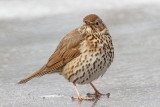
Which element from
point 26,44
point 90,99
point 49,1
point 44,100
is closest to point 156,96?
point 90,99

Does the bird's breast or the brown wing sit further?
the brown wing

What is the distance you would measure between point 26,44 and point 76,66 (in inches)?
149

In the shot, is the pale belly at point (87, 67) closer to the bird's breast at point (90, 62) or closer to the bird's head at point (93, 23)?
the bird's breast at point (90, 62)

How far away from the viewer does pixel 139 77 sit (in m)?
8.17

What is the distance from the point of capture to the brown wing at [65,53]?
7.43 meters

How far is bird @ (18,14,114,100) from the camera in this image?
7.16 meters

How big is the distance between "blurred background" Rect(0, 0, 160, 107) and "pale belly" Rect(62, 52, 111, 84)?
272 mm

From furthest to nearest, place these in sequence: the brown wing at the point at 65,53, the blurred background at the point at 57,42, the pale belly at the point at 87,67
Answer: the brown wing at the point at 65,53, the blurred background at the point at 57,42, the pale belly at the point at 87,67

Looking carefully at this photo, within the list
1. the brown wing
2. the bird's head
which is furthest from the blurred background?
the bird's head

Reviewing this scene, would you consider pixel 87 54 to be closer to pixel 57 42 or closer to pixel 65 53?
pixel 65 53

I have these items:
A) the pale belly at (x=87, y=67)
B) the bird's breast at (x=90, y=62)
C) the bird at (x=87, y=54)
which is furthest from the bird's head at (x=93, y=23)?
the pale belly at (x=87, y=67)

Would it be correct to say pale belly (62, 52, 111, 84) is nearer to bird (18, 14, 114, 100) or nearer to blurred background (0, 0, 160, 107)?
bird (18, 14, 114, 100)

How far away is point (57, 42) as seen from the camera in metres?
11.2

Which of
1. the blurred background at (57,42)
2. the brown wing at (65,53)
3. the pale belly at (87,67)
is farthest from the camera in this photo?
the brown wing at (65,53)
